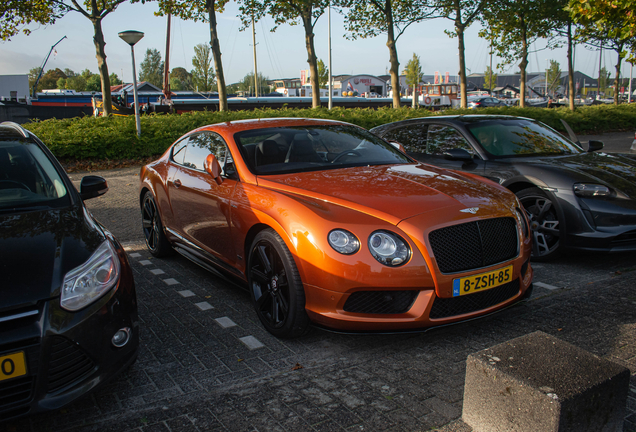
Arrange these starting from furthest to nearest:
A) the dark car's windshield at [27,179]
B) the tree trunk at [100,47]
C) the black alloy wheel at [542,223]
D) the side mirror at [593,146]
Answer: the tree trunk at [100,47] < the side mirror at [593,146] < the black alloy wheel at [542,223] < the dark car's windshield at [27,179]

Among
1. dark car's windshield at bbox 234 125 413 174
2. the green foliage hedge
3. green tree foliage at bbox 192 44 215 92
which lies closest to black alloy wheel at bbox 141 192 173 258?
dark car's windshield at bbox 234 125 413 174

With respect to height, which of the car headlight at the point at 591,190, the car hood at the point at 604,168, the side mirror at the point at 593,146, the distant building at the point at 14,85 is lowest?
the car headlight at the point at 591,190

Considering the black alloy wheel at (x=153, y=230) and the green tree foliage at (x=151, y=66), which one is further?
the green tree foliage at (x=151, y=66)

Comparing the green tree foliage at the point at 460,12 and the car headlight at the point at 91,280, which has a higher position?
the green tree foliage at the point at 460,12

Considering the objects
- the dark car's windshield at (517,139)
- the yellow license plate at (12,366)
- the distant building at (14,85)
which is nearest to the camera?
the yellow license plate at (12,366)

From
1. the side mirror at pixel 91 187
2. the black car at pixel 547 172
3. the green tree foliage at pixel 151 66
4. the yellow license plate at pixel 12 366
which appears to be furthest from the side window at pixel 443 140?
the green tree foliage at pixel 151 66

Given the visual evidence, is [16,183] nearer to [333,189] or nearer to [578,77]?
[333,189]

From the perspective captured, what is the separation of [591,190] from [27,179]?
15.5 ft

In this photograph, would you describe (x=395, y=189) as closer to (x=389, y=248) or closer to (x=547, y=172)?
(x=389, y=248)

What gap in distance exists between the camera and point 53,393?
230 centimetres

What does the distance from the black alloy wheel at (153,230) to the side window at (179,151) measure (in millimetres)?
594

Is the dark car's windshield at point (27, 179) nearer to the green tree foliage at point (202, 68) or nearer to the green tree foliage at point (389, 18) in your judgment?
the green tree foliage at point (389, 18)

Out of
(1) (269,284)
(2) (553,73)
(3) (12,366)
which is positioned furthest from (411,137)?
(2) (553,73)

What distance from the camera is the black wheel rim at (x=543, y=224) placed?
5.00m
